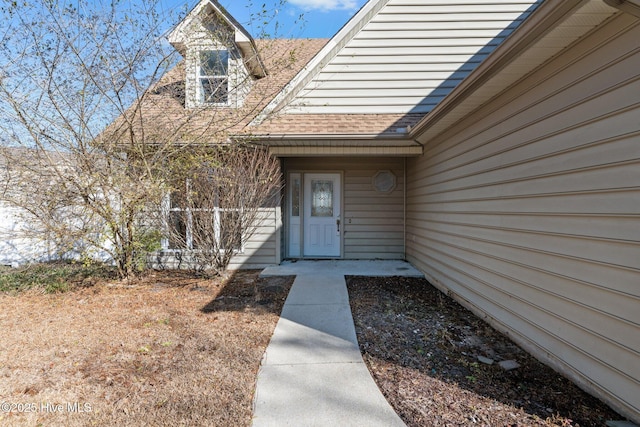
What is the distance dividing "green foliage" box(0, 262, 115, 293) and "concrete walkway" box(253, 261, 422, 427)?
426 centimetres

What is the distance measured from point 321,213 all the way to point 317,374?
5304 mm

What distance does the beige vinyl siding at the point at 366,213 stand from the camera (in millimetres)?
7797

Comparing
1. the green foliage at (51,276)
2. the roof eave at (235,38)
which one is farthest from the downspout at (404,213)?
the green foliage at (51,276)

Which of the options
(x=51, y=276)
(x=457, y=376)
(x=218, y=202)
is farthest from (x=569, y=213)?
(x=51, y=276)

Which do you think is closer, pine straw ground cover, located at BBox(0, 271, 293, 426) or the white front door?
pine straw ground cover, located at BBox(0, 271, 293, 426)

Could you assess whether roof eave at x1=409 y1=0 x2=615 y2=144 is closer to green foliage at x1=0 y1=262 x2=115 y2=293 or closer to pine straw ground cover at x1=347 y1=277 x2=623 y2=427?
pine straw ground cover at x1=347 y1=277 x2=623 y2=427

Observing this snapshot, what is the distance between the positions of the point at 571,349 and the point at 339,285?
11.3 ft

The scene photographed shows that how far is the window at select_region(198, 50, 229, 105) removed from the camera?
6.05m

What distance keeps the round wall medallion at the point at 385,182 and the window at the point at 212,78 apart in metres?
3.95

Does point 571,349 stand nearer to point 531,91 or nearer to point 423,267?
point 531,91

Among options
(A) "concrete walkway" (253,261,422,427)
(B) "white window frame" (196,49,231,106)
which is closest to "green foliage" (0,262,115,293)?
(B) "white window frame" (196,49,231,106)

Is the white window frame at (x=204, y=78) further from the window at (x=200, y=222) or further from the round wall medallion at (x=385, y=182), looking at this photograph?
the round wall medallion at (x=385, y=182)

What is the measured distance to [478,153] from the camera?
4.32 metres

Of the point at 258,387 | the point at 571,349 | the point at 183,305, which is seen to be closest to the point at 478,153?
the point at 571,349
